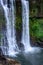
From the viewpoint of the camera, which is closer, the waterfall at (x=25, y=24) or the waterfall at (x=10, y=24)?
the waterfall at (x=10, y=24)

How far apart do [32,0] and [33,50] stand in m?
4.02

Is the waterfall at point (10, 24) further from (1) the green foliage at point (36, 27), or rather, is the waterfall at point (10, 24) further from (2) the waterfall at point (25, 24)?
(1) the green foliage at point (36, 27)

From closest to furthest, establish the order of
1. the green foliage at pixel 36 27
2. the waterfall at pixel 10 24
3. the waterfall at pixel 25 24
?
the waterfall at pixel 10 24 < the waterfall at pixel 25 24 < the green foliage at pixel 36 27

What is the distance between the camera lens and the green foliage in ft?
64.2

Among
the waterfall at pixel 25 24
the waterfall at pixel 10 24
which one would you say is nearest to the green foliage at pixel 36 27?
the waterfall at pixel 25 24

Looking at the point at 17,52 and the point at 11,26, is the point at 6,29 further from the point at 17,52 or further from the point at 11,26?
the point at 17,52

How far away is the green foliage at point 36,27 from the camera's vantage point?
19.6 meters

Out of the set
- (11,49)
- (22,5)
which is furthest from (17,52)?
(22,5)

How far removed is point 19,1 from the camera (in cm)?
1975

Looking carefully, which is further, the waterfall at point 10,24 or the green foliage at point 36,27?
the green foliage at point 36,27

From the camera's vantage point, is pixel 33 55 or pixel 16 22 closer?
pixel 33 55

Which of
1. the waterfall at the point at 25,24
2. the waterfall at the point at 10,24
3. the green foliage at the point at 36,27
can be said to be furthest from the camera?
the green foliage at the point at 36,27

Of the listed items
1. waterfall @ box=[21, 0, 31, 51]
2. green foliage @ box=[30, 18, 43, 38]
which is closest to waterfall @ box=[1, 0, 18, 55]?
waterfall @ box=[21, 0, 31, 51]

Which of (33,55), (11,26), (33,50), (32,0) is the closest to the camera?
(33,55)
